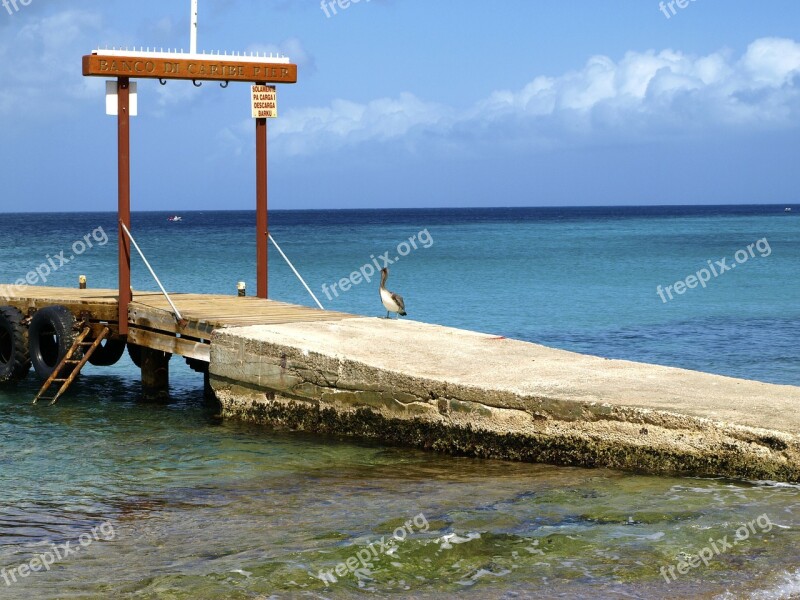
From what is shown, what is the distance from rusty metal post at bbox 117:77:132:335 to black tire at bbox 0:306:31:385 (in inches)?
78.3

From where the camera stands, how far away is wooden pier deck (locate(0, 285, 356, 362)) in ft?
41.5

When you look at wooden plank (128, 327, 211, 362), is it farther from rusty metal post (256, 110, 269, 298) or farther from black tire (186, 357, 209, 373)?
rusty metal post (256, 110, 269, 298)

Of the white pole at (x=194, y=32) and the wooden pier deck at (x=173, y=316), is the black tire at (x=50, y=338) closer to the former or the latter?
the wooden pier deck at (x=173, y=316)

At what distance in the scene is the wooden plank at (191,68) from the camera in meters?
13.0

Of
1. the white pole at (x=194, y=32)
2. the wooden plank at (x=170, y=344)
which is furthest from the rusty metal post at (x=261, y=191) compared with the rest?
the wooden plank at (x=170, y=344)

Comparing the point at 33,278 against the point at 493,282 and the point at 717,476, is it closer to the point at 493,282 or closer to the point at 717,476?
the point at 493,282

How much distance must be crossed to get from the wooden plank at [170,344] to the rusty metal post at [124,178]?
0.39m

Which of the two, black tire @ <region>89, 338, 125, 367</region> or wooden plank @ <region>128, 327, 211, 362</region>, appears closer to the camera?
wooden plank @ <region>128, 327, 211, 362</region>

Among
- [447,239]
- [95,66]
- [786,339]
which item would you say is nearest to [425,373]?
[95,66]

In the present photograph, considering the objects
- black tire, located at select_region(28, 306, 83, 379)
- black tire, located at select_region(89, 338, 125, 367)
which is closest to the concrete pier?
black tire, located at select_region(28, 306, 83, 379)

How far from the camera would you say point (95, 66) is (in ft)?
42.4

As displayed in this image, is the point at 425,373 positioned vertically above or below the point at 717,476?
above

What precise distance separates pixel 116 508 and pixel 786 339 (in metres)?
16.1

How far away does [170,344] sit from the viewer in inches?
518
